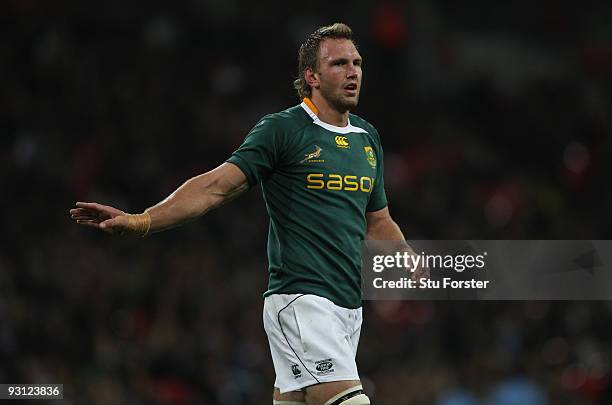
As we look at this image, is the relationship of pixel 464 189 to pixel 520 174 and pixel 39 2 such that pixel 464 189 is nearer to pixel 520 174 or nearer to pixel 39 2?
pixel 520 174

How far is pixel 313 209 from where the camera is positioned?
5.44 meters

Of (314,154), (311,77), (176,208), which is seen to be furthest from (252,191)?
(176,208)

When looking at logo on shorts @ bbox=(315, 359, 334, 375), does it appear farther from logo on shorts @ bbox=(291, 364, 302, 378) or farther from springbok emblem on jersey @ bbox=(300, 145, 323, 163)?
springbok emblem on jersey @ bbox=(300, 145, 323, 163)

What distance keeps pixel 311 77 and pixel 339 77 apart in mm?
183

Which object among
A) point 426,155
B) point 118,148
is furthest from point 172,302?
point 426,155

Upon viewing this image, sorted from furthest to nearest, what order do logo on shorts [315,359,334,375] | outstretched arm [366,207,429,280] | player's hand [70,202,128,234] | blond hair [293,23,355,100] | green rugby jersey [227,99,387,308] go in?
outstretched arm [366,207,429,280], blond hair [293,23,355,100], green rugby jersey [227,99,387,308], logo on shorts [315,359,334,375], player's hand [70,202,128,234]

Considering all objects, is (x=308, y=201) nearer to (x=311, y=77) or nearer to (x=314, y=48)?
(x=311, y=77)

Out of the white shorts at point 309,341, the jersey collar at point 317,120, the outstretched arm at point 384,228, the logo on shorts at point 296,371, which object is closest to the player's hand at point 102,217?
the white shorts at point 309,341

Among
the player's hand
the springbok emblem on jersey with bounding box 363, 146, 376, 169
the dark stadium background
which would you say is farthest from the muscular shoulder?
the dark stadium background

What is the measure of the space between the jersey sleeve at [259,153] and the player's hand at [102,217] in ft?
2.41

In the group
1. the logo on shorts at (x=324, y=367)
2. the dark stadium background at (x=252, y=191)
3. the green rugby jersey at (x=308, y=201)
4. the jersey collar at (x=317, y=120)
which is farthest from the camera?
the dark stadium background at (x=252, y=191)

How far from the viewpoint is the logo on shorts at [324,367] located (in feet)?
17.3

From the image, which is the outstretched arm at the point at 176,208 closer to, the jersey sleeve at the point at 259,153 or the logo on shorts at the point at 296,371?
the jersey sleeve at the point at 259,153

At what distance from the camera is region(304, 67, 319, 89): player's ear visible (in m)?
5.72
